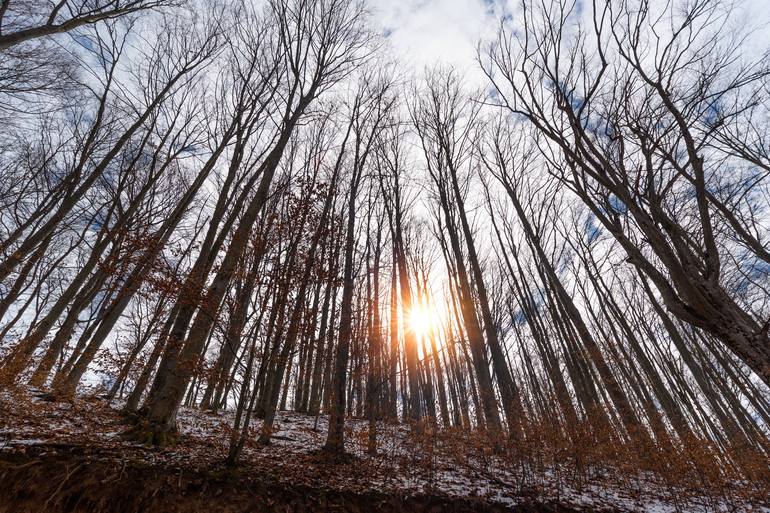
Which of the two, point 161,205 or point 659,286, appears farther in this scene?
point 161,205

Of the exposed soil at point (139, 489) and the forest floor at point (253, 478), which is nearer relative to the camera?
the exposed soil at point (139, 489)

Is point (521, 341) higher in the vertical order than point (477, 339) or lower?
higher

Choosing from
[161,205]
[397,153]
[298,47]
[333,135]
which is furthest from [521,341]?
[161,205]

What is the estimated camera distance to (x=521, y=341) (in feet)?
50.8

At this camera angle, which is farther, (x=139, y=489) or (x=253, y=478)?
(x=253, y=478)

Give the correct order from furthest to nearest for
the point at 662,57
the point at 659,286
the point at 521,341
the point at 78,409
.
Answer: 1. the point at 521,341
2. the point at 78,409
3. the point at 662,57
4. the point at 659,286

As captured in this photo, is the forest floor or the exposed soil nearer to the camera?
the exposed soil

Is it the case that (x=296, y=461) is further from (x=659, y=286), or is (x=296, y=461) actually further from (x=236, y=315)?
(x=659, y=286)

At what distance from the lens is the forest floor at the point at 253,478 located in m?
2.96

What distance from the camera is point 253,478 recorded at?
3.71m

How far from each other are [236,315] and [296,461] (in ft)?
8.67

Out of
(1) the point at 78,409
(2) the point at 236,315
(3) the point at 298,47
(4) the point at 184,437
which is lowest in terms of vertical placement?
(4) the point at 184,437

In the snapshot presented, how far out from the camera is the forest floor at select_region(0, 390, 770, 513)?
2965mm

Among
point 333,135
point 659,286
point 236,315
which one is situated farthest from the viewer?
point 333,135
